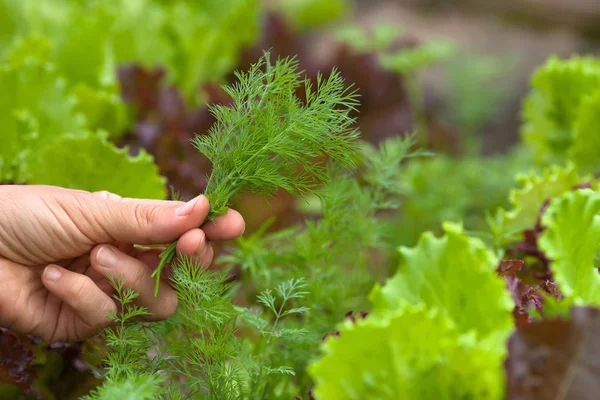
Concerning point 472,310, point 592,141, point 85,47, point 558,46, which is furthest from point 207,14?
point 472,310

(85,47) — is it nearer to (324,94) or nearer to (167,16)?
(167,16)

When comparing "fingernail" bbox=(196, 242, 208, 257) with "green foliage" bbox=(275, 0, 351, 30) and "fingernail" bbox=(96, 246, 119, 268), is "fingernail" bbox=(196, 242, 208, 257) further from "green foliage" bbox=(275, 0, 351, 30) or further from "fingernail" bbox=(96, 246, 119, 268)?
"green foliage" bbox=(275, 0, 351, 30)

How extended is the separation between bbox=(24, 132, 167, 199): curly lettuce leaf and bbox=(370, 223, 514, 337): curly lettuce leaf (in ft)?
2.06

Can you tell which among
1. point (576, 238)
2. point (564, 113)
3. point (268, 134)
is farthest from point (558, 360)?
point (564, 113)

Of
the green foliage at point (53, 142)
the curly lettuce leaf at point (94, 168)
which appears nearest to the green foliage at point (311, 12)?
the green foliage at point (53, 142)

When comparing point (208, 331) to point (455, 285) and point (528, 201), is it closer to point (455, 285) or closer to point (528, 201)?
point (455, 285)

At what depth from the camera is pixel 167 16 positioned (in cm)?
251

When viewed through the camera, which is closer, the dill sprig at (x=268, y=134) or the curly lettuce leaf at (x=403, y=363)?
the curly lettuce leaf at (x=403, y=363)

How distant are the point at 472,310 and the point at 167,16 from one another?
2.07m

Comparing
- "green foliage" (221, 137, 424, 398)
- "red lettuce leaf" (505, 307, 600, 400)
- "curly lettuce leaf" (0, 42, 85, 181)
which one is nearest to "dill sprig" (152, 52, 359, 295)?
"green foliage" (221, 137, 424, 398)

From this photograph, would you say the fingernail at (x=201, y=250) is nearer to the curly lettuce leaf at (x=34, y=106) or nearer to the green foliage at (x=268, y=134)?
the green foliage at (x=268, y=134)

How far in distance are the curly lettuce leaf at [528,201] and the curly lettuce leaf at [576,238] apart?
288mm

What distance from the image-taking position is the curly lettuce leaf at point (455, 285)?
2.45 feet

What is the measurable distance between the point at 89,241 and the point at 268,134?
1.15 ft
